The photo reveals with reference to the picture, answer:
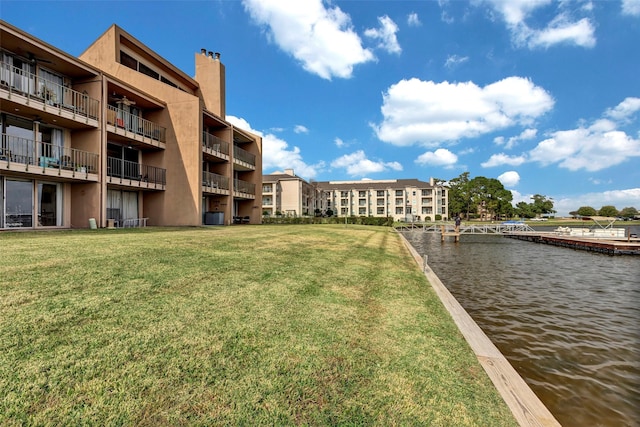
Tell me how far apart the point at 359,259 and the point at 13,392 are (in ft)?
31.2

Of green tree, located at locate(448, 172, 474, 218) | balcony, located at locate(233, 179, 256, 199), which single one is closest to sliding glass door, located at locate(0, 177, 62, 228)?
balcony, located at locate(233, 179, 256, 199)

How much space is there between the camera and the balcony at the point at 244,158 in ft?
91.9

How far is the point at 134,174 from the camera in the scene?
19.8m

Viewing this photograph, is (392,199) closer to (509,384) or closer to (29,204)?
(29,204)

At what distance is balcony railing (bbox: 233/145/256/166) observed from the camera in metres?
28.1

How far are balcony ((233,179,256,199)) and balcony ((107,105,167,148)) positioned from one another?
27.1 feet

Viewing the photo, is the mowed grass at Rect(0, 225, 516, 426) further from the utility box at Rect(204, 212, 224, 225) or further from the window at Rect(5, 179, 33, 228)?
the utility box at Rect(204, 212, 224, 225)

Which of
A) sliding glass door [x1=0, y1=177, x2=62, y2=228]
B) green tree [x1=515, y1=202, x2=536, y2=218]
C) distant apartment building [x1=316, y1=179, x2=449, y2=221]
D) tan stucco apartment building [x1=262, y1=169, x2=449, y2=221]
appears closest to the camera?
sliding glass door [x1=0, y1=177, x2=62, y2=228]

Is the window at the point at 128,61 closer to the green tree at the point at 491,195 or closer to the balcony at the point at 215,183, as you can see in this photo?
the balcony at the point at 215,183

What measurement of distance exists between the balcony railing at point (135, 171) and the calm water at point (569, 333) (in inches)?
719

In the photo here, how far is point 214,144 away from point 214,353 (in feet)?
78.5

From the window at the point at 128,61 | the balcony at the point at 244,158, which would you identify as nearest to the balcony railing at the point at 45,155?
the window at the point at 128,61

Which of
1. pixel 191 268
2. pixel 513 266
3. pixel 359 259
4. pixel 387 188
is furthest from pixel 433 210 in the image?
pixel 191 268

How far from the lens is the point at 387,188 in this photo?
289 ft
